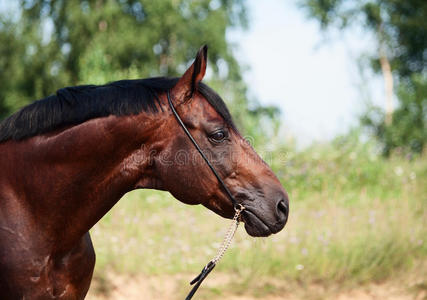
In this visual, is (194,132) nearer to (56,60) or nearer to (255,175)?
(255,175)

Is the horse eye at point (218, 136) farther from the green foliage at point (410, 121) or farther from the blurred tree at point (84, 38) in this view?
the blurred tree at point (84, 38)

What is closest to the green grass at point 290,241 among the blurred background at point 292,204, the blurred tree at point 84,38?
the blurred background at point 292,204

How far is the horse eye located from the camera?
82.0 inches

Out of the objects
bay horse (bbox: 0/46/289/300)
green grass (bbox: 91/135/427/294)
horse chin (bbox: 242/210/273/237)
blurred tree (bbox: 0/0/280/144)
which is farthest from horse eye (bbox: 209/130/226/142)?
blurred tree (bbox: 0/0/280/144)

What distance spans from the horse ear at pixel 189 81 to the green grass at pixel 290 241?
3.15 meters

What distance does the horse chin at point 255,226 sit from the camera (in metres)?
2.07

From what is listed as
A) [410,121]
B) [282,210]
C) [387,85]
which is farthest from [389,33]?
[282,210]

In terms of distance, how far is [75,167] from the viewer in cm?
201

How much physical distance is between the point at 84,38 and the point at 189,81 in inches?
811

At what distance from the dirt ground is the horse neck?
9.40 ft

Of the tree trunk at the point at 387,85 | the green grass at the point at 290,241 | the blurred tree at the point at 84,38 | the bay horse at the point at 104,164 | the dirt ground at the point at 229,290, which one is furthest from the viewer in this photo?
the blurred tree at the point at 84,38

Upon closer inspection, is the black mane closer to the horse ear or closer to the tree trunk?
the horse ear

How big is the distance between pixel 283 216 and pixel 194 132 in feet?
1.94

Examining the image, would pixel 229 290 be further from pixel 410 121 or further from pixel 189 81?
pixel 410 121
